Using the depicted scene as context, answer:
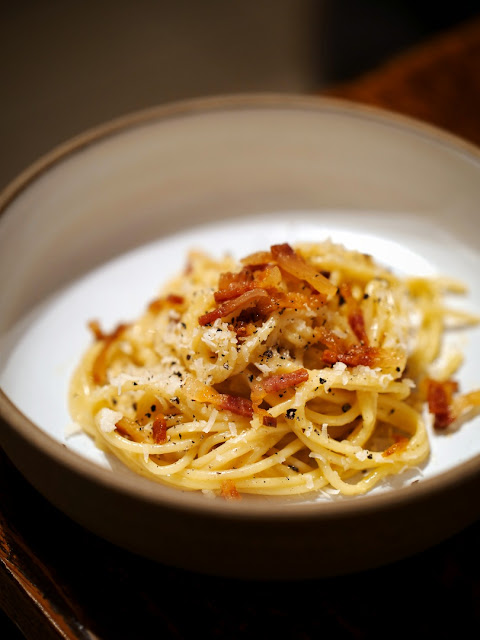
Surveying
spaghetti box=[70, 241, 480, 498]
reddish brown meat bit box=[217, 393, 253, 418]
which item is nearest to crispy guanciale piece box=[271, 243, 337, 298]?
spaghetti box=[70, 241, 480, 498]

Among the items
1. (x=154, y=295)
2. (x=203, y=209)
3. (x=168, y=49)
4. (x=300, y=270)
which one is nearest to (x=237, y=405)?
(x=300, y=270)

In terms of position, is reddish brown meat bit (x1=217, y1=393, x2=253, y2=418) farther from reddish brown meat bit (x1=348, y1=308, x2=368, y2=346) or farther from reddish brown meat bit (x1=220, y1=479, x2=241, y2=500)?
reddish brown meat bit (x1=348, y1=308, x2=368, y2=346)

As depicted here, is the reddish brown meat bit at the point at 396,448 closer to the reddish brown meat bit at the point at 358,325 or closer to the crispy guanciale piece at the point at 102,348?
the reddish brown meat bit at the point at 358,325

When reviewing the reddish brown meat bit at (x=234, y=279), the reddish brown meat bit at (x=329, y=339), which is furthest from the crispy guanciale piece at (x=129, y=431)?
the reddish brown meat bit at (x=329, y=339)

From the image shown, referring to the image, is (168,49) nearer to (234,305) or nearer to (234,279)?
(234,279)

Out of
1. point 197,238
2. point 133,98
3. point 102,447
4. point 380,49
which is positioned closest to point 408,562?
point 102,447
